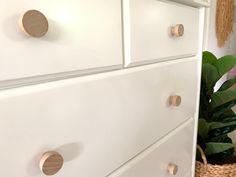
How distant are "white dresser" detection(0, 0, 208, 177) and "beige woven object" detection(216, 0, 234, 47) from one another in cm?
131

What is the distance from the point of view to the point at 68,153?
42 cm

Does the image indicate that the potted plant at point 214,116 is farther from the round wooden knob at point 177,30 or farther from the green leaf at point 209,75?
the round wooden knob at point 177,30

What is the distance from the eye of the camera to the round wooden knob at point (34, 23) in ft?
1.00

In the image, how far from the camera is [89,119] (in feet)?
1.46

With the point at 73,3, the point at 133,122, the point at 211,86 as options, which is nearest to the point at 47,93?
the point at 73,3

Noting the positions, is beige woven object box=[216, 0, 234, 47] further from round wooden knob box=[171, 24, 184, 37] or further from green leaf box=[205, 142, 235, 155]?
round wooden knob box=[171, 24, 184, 37]

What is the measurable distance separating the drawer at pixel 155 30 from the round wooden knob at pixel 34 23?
0.73 feet

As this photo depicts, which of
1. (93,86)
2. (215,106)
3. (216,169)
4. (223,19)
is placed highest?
(223,19)

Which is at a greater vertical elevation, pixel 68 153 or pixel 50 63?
pixel 50 63

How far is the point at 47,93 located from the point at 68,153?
12 cm

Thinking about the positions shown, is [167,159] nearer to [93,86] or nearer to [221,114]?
[93,86]

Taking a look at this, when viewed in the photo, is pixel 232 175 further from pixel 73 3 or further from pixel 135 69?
pixel 73 3

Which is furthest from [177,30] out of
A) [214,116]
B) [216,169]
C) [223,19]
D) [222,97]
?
[223,19]

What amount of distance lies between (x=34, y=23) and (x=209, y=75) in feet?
3.00
